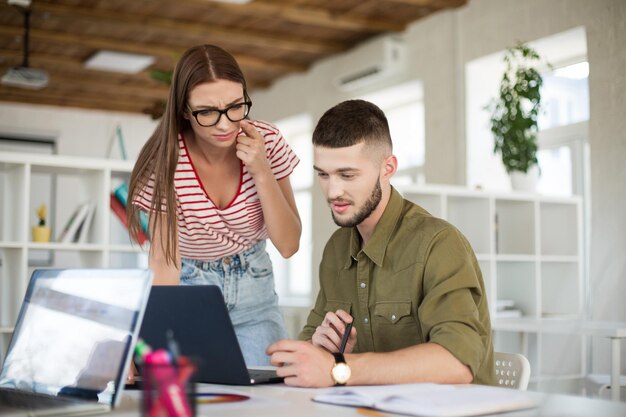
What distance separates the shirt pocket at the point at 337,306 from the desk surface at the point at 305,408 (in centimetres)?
47

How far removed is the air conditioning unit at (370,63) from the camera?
21.5 feet

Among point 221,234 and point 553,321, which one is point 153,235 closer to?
point 221,234

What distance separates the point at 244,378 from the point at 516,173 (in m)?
3.73

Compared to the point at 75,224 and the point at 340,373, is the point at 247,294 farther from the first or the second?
the point at 75,224

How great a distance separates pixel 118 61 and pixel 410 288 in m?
6.40

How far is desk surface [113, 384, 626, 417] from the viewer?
98 centimetres

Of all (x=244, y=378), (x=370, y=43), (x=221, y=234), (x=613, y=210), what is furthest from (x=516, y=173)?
(x=244, y=378)

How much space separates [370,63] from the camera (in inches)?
266

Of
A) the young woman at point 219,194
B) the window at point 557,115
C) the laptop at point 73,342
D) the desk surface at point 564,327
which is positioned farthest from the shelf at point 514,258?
the laptop at point 73,342

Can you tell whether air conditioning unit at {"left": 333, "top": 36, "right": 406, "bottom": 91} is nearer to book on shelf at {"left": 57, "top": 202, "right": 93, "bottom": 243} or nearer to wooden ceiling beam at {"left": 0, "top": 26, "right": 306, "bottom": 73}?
wooden ceiling beam at {"left": 0, "top": 26, "right": 306, "bottom": 73}

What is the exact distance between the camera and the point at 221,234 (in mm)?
1901

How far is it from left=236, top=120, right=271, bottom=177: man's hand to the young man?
0.63ft

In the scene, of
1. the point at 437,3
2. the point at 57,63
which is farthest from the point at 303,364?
the point at 57,63

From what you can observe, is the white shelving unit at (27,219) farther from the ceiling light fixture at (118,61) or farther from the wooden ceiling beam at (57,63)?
the wooden ceiling beam at (57,63)
